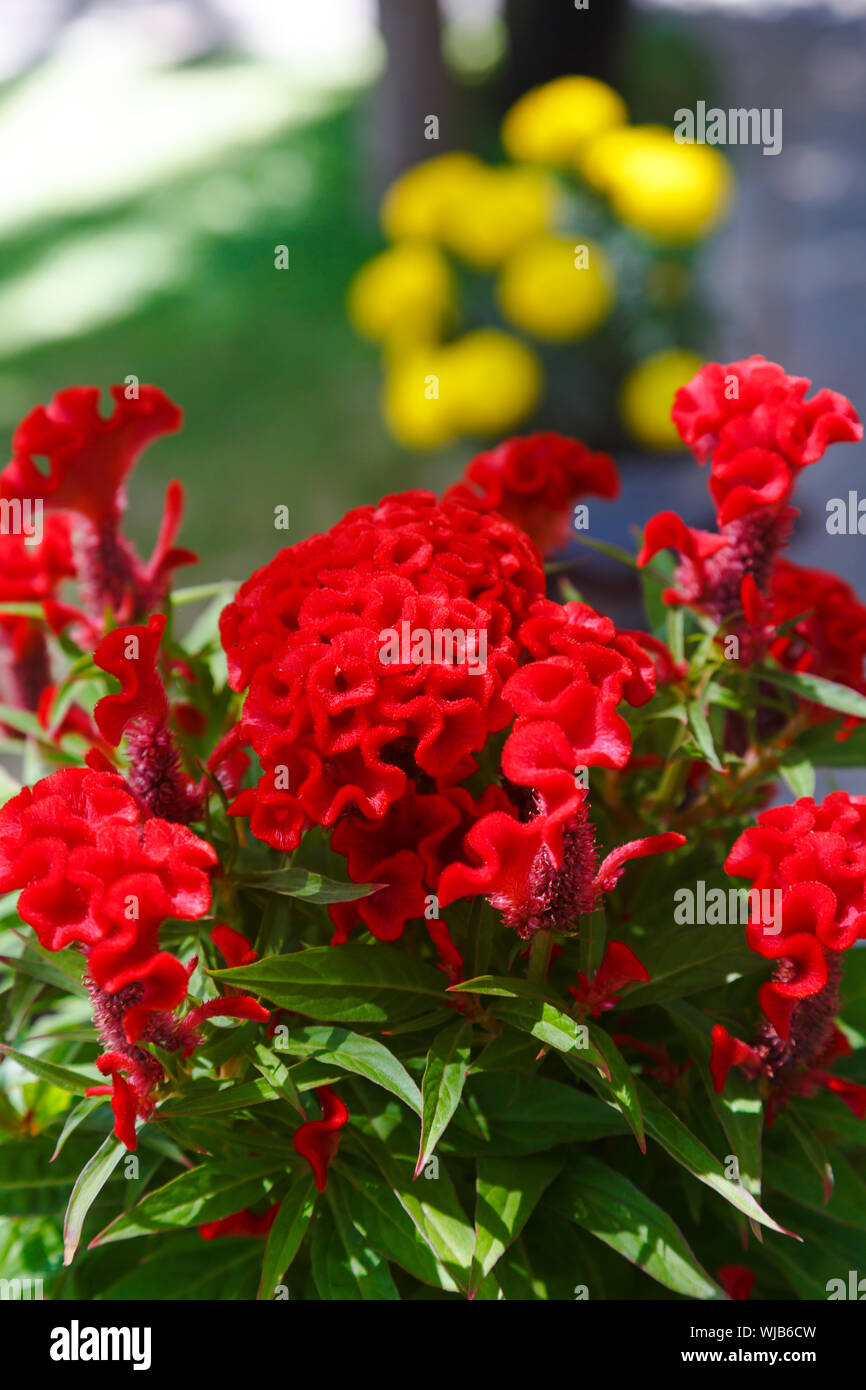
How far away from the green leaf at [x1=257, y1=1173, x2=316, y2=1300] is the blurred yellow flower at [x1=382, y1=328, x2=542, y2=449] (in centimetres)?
286

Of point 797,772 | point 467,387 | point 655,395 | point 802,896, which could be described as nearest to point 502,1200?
point 802,896

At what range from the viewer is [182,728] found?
1.20 m

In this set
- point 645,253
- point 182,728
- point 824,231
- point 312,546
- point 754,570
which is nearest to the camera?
point 312,546

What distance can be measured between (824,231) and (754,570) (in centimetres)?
461

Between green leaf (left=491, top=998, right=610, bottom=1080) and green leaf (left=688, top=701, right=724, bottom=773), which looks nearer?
green leaf (left=491, top=998, right=610, bottom=1080)

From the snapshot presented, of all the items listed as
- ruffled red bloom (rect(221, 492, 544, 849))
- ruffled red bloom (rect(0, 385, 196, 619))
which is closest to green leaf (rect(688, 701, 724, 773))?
ruffled red bloom (rect(221, 492, 544, 849))

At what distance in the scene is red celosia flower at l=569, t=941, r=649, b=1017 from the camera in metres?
0.90

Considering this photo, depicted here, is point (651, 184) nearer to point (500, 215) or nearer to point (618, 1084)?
point (500, 215)

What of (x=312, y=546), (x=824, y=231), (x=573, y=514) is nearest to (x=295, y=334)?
(x=824, y=231)

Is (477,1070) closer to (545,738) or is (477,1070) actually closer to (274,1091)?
(274,1091)

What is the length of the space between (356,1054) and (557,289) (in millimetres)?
2941

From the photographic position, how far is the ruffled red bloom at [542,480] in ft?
4.05

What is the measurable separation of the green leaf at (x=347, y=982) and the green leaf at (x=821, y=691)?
38cm

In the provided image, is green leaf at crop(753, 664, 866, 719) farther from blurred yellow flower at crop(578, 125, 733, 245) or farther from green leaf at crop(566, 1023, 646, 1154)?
blurred yellow flower at crop(578, 125, 733, 245)
